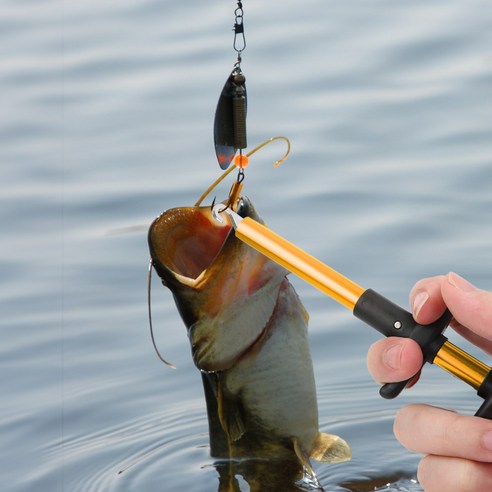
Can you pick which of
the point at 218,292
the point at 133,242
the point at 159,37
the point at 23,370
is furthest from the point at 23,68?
the point at 218,292

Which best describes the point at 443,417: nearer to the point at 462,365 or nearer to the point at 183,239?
the point at 462,365

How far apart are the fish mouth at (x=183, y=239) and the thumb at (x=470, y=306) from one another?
0.71m

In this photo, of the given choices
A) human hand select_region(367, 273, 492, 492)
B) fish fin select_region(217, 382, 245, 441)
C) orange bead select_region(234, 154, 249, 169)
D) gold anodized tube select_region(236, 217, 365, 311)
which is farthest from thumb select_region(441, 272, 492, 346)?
fish fin select_region(217, 382, 245, 441)

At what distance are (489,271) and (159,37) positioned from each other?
142 inches

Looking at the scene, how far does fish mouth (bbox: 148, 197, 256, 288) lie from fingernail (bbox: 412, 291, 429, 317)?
658 mm

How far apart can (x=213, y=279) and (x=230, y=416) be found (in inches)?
17.5

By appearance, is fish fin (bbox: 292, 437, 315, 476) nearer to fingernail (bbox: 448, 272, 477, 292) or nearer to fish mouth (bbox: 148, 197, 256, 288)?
fish mouth (bbox: 148, 197, 256, 288)

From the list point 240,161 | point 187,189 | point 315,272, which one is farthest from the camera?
point 187,189

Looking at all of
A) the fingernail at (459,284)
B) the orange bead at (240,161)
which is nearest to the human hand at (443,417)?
the fingernail at (459,284)

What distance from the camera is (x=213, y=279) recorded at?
104 inches

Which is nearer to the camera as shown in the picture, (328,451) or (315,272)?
(315,272)

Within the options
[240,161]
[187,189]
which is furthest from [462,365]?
[187,189]

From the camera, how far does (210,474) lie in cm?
343

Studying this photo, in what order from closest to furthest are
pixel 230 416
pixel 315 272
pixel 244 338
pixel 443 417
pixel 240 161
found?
pixel 315 272, pixel 443 417, pixel 240 161, pixel 244 338, pixel 230 416
